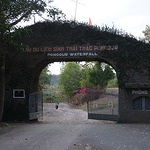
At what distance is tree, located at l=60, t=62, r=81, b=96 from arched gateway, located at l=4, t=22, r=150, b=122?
61.5 feet

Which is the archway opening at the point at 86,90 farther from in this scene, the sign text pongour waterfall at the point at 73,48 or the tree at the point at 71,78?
the sign text pongour waterfall at the point at 73,48

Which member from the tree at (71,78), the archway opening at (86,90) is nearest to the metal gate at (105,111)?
the archway opening at (86,90)

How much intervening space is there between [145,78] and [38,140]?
8269mm

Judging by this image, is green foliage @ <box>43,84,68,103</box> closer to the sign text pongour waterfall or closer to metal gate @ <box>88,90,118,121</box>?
metal gate @ <box>88,90,118,121</box>

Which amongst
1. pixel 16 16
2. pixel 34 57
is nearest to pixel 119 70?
pixel 34 57

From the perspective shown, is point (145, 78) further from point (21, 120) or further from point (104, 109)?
point (21, 120)

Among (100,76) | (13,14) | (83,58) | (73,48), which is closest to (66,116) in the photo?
(83,58)

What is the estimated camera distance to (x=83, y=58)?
17.1m

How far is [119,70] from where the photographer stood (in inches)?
653

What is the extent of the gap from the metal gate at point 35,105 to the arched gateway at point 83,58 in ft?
0.87

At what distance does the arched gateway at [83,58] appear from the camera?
640 inches

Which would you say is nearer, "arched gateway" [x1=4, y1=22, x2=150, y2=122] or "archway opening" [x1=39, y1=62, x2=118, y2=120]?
"arched gateway" [x1=4, y1=22, x2=150, y2=122]

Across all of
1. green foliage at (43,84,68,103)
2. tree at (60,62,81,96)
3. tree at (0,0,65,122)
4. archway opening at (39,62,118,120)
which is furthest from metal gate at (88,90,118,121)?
green foliage at (43,84,68,103)

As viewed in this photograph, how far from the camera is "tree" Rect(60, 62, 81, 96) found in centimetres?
3728
